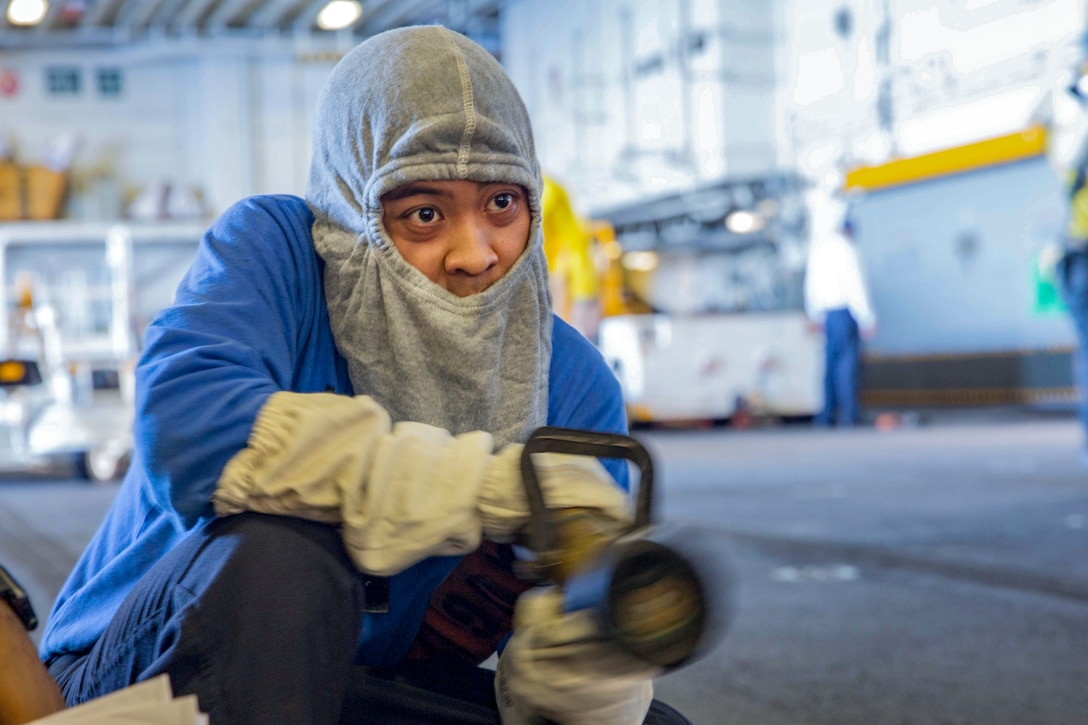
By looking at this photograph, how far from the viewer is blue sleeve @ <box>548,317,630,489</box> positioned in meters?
1.25

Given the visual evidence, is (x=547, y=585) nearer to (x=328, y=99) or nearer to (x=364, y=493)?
(x=364, y=493)

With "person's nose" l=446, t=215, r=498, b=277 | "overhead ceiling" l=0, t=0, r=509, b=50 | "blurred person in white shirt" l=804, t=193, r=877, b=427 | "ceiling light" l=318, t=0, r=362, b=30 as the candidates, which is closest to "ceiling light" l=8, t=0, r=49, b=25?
"overhead ceiling" l=0, t=0, r=509, b=50

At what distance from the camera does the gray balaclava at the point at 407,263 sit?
1106mm

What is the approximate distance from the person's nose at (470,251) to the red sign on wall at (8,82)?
13.1 m

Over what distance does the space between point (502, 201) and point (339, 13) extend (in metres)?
11.4

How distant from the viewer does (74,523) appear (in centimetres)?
441

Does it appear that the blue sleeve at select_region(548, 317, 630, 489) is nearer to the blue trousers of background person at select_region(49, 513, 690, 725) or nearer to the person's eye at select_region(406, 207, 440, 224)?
the person's eye at select_region(406, 207, 440, 224)

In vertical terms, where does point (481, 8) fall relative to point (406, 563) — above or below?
above

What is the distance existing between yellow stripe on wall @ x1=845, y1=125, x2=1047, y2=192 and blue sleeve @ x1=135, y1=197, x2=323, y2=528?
9143 millimetres

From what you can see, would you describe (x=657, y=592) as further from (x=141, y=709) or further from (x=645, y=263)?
(x=645, y=263)

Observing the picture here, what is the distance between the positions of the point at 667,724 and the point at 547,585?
34 cm

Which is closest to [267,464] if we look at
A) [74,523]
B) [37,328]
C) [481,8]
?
[74,523]

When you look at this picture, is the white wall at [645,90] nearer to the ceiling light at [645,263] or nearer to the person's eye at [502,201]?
the ceiling light at [645,263]

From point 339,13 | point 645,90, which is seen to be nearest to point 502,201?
point 645,90
